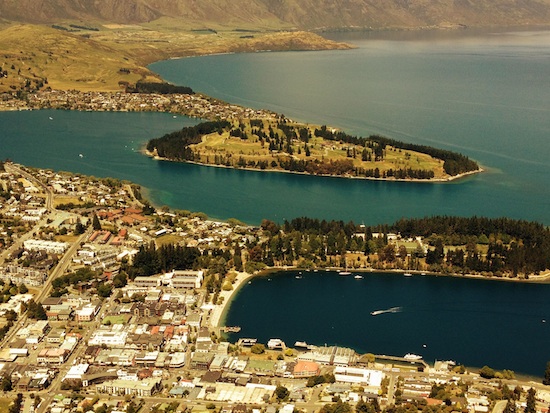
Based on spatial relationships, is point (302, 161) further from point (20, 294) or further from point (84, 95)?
point (84, 95)

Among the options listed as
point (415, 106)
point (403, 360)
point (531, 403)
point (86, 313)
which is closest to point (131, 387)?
point (86, 313)

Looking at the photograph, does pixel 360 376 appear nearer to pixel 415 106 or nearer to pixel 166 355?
Result: pixel 166 355

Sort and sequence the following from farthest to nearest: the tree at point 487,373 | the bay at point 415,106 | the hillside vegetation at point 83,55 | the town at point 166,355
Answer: the hillside vegetation at point 83,55 → the bay at point 415,106 → the tree at point 487,373 → the town at point 166,355

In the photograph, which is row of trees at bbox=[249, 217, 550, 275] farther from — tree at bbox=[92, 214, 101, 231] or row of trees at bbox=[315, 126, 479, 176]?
row of trees at bbox=[315, 126, 479, 176]

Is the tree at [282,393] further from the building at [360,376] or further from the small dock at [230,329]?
the small dock at [230,329]

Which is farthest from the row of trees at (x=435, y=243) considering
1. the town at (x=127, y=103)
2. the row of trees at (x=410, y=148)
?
the town at (x=127, y=103)

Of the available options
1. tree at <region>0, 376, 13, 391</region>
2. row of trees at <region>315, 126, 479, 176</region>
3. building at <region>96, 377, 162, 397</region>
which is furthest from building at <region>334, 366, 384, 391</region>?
row of trees at <region>315, 126, 479, 176</region>

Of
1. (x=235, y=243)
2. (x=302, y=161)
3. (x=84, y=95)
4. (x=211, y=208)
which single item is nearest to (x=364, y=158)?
(x=302, y=161)

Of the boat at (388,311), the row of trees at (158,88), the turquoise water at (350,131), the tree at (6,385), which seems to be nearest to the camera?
the tree at (6,385)
